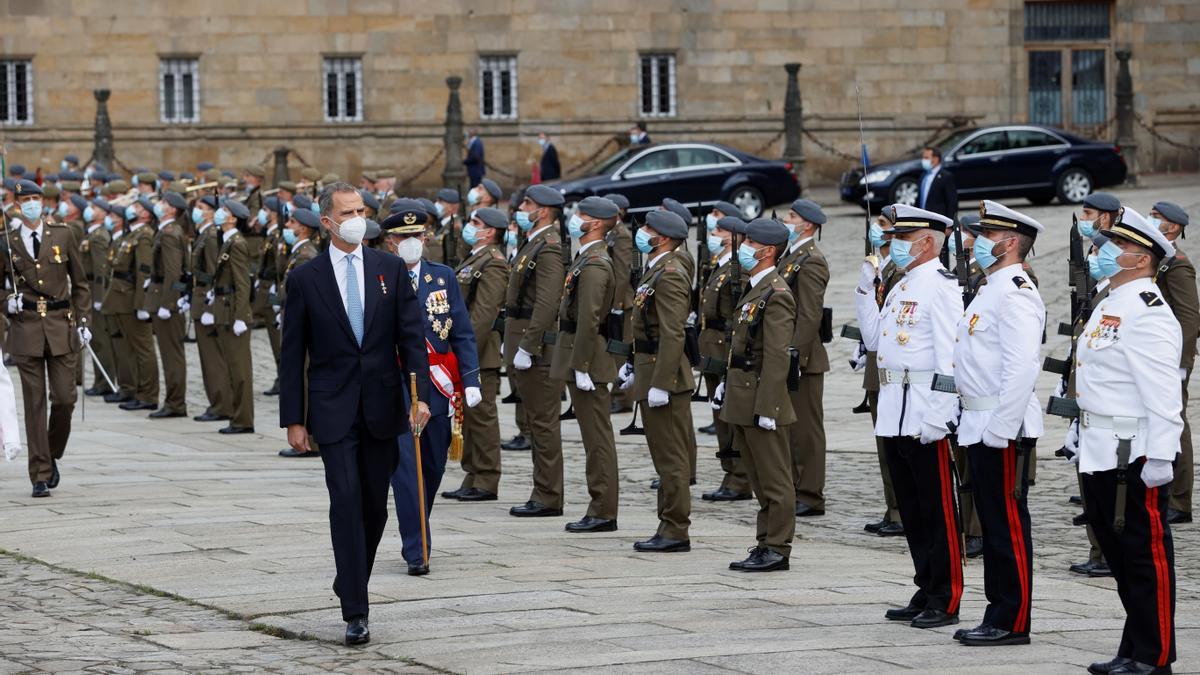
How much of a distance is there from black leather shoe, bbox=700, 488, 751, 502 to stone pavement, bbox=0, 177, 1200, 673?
8 centimetres

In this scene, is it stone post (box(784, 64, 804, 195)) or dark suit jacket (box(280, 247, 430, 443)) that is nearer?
dark suit jacket (box(280, 247, 430, 443))

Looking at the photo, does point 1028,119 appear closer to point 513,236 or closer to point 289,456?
point 513,236

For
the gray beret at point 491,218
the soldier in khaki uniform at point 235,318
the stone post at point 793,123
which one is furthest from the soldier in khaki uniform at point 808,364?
the stone post at point 793,123

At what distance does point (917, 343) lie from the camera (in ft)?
30.7

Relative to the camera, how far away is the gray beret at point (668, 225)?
460 inches

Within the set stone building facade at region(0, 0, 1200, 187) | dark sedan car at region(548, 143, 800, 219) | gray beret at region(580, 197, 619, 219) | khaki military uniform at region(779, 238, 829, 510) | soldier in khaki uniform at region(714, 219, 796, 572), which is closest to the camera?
soldier in khaki uniform at region(714, 219, 796, 572)

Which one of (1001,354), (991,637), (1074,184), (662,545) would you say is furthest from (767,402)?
(1074,184)

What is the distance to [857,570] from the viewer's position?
34.8ft

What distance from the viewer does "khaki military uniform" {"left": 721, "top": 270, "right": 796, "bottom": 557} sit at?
1044 cm

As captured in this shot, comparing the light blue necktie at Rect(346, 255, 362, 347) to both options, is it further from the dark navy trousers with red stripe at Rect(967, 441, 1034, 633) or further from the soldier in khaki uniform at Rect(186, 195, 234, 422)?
the soldier in khaki uniform at Rect(186, 195, 234, 422)

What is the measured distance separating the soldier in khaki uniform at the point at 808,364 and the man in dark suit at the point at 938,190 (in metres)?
10.9

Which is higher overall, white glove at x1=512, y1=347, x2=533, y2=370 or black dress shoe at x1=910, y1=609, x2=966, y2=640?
white glove at x1=512, y1=347, x2=533, y2=370

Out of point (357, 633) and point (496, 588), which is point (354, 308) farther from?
point (496, 588)

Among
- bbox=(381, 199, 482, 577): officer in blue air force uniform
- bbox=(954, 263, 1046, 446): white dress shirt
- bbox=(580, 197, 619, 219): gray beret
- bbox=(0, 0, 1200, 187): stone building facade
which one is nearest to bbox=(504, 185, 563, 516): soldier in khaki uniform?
bbox=(580, 197, 619, 219): gray beret
